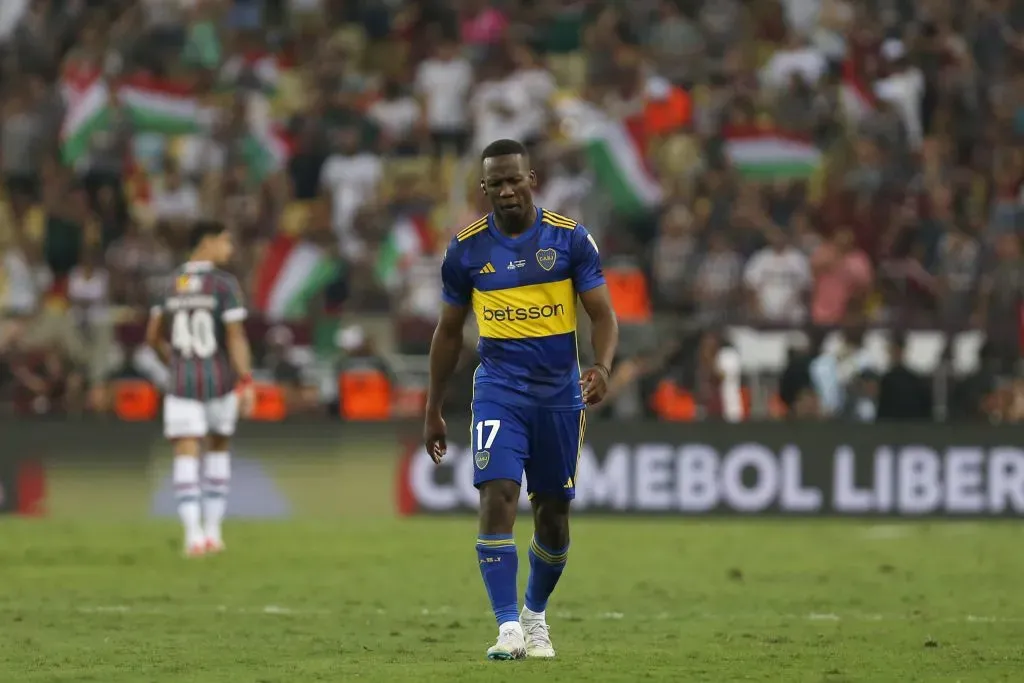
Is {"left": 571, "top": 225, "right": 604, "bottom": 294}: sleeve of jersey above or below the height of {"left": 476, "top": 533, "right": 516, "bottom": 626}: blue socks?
above

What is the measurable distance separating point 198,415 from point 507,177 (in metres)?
8.15

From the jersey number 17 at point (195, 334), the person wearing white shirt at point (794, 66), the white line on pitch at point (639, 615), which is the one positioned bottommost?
the white line on pitch at point (639, 615)

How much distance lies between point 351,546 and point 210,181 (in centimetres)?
934

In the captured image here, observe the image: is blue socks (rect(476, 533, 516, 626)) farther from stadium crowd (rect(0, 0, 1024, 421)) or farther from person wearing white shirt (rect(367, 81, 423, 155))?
person wearing white shirt (rect(367, 81, 423, 155))

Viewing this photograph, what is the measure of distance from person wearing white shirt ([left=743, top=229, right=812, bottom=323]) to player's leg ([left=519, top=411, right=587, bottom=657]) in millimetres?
12645

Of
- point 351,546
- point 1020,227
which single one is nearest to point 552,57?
point 1020,227

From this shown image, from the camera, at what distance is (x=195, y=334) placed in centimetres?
1656

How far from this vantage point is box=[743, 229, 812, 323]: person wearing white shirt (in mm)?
22125

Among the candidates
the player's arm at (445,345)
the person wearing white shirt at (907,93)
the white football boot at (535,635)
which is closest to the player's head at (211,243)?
the player's arm at (445,345)

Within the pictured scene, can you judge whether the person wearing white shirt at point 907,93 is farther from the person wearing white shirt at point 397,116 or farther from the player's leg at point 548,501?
the player's leg at point 548,501

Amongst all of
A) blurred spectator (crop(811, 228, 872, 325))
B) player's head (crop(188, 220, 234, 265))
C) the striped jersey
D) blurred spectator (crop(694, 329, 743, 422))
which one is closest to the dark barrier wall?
blurred spectator (crop(694, 329, 743, 422))

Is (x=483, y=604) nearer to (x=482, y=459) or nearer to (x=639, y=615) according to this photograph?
(x=639, y=615)

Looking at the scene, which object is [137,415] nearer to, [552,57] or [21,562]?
[21,562]

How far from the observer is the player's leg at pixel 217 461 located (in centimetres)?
1669
